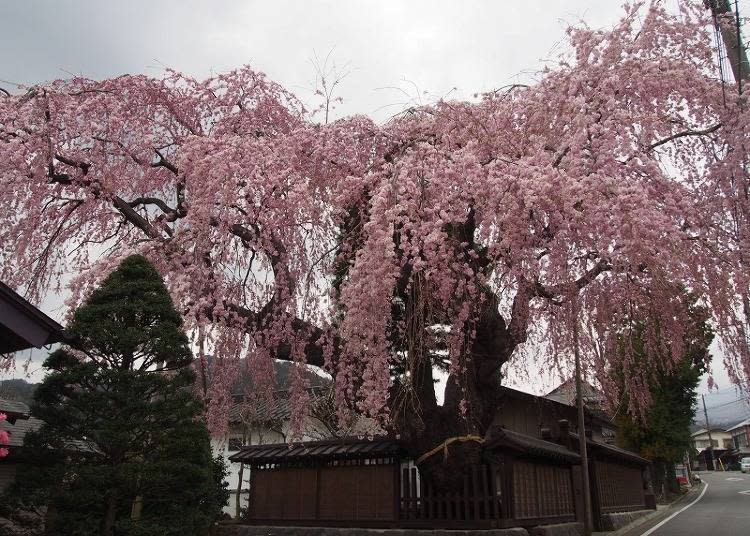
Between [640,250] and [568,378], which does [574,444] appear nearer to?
[568,378]

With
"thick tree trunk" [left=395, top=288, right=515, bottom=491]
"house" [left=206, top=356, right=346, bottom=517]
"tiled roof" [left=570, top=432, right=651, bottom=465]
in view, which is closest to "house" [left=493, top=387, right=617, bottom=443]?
"tiled roof" [left=570, top=432, right=651, bottom=465]

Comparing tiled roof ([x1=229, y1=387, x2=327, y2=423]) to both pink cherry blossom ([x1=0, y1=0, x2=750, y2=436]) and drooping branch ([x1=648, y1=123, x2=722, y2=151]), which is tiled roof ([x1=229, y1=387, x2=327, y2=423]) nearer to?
pink cherry blossom ([x1=0, y1=0, x2=750, y2=436])

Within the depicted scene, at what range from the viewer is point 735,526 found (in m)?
16.1

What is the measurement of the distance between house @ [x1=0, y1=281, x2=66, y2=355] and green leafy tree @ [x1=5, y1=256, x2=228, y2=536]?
106 centimetres

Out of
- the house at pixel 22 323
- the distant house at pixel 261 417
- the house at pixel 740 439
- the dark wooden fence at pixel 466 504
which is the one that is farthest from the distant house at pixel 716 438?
the house at pixel 22 323

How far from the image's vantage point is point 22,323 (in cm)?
560

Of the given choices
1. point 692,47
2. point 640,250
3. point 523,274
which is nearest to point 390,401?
point 523,274

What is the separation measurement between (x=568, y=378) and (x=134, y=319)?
6.96m

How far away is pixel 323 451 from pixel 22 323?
9.19m

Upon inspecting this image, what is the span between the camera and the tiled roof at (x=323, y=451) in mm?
12742

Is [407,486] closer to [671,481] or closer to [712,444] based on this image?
[671,481]

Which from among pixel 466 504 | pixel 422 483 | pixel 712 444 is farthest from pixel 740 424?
pixel 422 483

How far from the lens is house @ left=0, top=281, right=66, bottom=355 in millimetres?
5438

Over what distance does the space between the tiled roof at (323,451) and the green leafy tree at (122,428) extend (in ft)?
15.6
